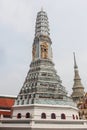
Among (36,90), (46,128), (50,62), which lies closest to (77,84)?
(50,62)

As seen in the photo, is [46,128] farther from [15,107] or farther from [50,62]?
[50,62]

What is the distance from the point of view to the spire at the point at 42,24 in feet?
117

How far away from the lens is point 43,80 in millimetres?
31438

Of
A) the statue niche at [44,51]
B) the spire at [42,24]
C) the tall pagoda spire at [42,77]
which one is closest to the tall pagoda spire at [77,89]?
the tall pagoda spire at [42,77]

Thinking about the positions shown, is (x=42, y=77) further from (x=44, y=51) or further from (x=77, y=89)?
(x=77, y=89)

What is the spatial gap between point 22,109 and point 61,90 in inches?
231

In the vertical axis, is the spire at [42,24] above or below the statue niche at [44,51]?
above

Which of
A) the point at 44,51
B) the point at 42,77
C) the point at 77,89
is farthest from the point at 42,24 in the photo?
the point at 77,89

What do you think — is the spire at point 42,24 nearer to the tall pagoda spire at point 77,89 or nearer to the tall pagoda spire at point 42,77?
the tall pagoda spire at point 42,77

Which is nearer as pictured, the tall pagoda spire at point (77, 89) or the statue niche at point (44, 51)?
the statue niche at point (44, 51)

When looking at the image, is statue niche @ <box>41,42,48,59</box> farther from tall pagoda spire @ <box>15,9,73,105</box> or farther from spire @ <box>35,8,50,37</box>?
spire @ <box>35,8,50,37</box>

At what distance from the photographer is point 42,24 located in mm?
36094

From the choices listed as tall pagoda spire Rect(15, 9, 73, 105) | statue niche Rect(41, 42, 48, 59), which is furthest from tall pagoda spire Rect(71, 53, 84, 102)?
statue niche Rect(41, 42, 48, 59)

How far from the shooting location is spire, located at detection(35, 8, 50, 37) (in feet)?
117
